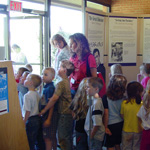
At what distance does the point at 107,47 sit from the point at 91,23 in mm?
1037

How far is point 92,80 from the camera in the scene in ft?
9.66

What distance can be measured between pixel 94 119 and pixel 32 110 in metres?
0.79

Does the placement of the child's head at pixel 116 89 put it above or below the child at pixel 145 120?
above

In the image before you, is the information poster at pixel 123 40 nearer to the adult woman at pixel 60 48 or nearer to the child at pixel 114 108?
the adult woman at pixel 60 48

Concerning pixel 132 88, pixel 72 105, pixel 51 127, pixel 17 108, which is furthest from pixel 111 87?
pixel 17 108

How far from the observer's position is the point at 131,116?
9.82 feet

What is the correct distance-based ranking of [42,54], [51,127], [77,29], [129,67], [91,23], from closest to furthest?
[51,127]
[42,54]
[91,23]
[77,29]
[129,67]

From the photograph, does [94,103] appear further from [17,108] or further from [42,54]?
[42,54]

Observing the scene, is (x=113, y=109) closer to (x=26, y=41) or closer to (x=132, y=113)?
(x=132, y=113)

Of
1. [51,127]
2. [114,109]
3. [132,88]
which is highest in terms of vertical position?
[132,88]

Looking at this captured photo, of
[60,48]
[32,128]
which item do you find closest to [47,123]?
[32,128]

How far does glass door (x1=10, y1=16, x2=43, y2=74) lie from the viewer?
4.78 metres

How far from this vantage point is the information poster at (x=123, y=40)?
662cm

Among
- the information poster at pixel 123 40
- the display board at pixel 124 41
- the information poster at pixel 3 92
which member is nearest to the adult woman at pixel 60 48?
the information poster at pixel 3 92
